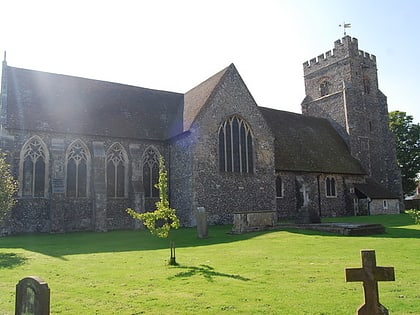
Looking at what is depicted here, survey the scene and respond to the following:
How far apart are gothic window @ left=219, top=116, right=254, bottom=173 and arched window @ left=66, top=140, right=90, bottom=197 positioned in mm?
8608

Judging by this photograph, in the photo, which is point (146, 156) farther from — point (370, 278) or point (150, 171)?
point (370, 278)

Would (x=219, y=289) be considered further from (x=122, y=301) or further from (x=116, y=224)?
(x=116, y=224)

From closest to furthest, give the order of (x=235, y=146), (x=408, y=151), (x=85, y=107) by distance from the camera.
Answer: (x=85, y=107) < (x=235, y=146) < (x=408, y=151)

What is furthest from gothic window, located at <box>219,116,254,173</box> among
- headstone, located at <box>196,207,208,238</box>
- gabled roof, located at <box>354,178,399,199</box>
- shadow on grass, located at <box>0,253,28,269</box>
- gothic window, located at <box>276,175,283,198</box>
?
shadow on grass, located at <box>0,253,28,269</box>

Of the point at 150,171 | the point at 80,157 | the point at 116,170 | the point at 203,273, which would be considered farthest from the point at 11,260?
the point at 150,171

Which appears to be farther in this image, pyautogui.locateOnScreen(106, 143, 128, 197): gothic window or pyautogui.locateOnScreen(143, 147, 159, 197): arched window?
pyautogui.locateOnScreen(143, 147, 159, 197): arched window

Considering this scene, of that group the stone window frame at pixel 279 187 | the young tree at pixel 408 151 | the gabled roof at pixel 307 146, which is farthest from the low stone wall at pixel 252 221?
the young tree at pixel 408 151

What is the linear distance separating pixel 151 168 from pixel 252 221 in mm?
9189

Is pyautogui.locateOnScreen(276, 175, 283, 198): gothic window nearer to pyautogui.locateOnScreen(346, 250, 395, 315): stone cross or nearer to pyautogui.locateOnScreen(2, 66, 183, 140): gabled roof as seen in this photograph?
pyautogui.locateOnScreen(2, 66, 183, 140): gabled roof

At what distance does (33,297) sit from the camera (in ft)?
15.6

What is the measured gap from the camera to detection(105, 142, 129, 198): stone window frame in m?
24.6

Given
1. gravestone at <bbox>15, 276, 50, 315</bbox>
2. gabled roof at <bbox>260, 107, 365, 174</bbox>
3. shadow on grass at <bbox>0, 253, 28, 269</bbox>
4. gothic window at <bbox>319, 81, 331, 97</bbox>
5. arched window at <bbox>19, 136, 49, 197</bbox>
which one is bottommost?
shadow on grass at <bbox>0, 253, 28, 269</bbox>

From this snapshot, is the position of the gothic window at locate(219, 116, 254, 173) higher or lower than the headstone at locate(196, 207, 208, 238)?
higher

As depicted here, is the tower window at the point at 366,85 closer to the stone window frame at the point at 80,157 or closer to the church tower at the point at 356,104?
the church tower at the point at 356,104
